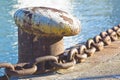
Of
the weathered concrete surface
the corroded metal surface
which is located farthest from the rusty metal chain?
the corroded metal surface

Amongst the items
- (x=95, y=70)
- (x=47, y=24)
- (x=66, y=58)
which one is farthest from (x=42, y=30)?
(x=95, y=70)

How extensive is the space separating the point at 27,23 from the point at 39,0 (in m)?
21.6

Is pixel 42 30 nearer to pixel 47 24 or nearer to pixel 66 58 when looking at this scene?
pixel 47 24

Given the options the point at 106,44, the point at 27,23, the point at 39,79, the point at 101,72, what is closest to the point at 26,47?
the point at 27,23

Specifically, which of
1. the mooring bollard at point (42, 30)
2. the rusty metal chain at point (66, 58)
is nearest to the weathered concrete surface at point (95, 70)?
the rusty metal chain at point (66, 58)

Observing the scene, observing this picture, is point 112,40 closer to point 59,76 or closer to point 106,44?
point 106,44

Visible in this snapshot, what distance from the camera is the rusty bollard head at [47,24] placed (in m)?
3.37

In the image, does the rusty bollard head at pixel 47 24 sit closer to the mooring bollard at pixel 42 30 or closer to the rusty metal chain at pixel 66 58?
the mooring bollard at pixel 42 30

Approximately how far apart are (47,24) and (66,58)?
0.33 meters

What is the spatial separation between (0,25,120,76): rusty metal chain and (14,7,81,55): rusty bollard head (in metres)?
0.17

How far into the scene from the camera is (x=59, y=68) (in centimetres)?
317

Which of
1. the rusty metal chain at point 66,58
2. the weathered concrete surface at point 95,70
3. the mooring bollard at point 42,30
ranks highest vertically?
the mooring bollard at point 42,30

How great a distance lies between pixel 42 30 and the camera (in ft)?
11.1

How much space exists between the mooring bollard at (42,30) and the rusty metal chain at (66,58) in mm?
150
